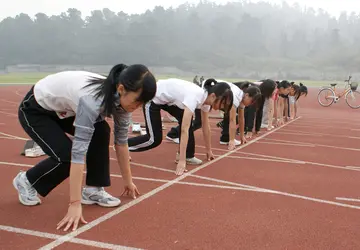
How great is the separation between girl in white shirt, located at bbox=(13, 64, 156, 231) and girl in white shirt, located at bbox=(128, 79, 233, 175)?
94 centimetres

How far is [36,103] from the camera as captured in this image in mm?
2975

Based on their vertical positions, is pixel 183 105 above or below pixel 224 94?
below

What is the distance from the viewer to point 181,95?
4348mm

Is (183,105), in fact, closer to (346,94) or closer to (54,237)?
(54,237)

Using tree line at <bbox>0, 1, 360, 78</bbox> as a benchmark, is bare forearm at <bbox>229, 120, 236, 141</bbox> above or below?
below

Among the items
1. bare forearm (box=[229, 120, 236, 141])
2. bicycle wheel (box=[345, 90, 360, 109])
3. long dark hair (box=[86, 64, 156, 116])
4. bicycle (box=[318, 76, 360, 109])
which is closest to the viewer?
long dark hair (box=[86, 64, 156, 116])

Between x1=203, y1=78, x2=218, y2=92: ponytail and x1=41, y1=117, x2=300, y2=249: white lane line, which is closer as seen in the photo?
x1=41, y1=117, x2=300, y2=249: white lane line

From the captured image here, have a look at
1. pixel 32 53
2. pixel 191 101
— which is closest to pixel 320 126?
pixel 191 101

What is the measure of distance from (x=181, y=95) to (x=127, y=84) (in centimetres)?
186

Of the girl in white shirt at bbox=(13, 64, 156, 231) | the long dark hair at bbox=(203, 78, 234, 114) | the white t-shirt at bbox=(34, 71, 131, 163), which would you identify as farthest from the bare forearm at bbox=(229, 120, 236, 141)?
the white t-shirt at bbox=(34, 71, 131, 163)

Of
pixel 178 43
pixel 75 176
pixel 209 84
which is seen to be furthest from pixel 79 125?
pixel 178 43

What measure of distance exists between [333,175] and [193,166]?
1.59 meters

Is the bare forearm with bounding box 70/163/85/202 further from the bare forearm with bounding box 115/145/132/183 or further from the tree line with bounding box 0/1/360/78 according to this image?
the tree line with bounding box 0/1/360/78

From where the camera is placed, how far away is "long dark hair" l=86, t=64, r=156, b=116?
2518 millimetres
